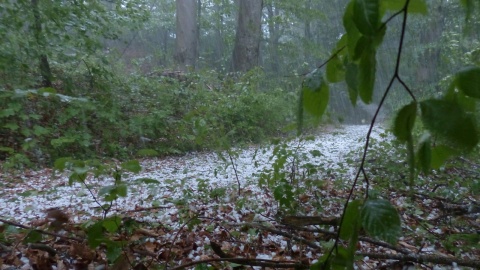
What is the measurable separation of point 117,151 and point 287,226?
385cm

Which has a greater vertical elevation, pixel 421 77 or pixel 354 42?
pixel 421 77

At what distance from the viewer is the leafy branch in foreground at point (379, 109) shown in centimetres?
44

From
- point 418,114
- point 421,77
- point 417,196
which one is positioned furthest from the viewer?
point 421,77

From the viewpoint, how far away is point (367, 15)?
1.46 feet

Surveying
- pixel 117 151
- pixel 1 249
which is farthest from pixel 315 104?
pixel 117 151

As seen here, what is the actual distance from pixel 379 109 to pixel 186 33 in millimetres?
8942

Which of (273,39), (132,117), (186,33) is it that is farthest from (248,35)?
(132,117)

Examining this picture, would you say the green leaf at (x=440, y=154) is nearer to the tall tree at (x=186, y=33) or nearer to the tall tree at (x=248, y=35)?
the tall tree at (x=248, y=35)

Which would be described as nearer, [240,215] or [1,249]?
[1,249]

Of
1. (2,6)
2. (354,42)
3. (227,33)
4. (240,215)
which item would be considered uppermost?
(227,33)

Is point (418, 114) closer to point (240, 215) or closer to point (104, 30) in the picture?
point (240, 215)

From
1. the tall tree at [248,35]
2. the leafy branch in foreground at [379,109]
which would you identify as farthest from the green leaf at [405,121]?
the tall tree at [248,35]

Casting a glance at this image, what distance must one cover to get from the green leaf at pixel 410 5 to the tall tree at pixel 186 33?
8455 mm

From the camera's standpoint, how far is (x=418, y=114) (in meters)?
0.47
